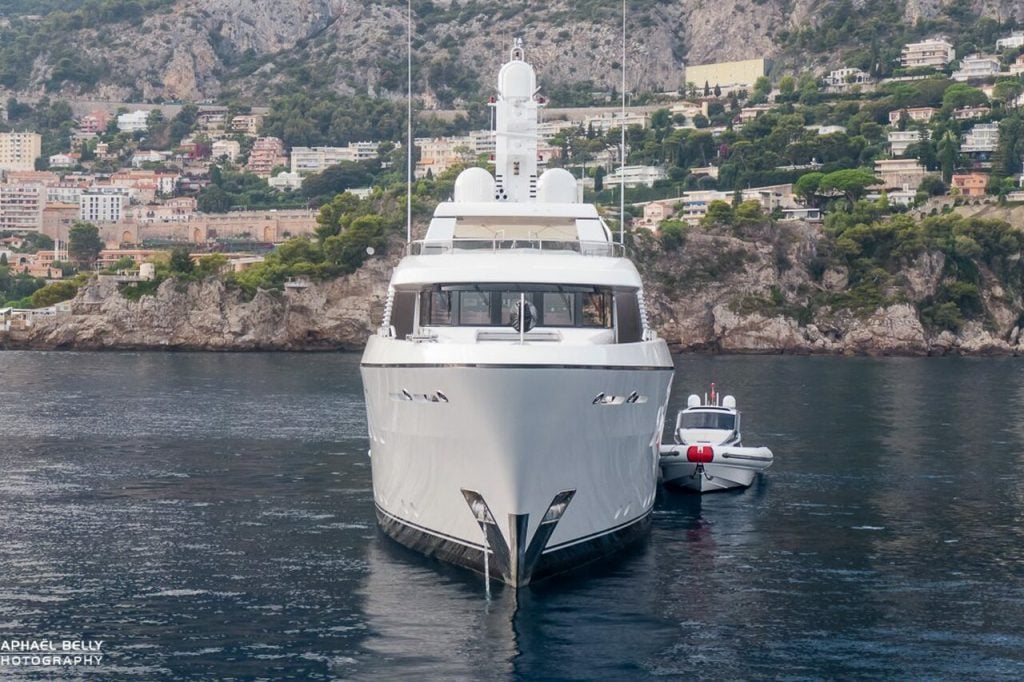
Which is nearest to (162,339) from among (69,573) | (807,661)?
(69,573)

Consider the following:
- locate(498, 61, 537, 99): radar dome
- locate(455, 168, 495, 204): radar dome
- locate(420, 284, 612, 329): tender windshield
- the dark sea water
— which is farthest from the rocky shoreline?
locate(420, 284, 612, 329): tender windshield

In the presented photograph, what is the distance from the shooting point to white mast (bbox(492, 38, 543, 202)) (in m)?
52.9

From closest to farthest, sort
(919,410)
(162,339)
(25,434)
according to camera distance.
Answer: (25,434) < (919,410) < (162,339)

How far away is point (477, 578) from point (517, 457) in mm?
3327

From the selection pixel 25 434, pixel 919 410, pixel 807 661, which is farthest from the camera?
pixel 919 410

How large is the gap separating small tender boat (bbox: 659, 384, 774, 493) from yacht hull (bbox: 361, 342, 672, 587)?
1181cm

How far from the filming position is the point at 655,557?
40781 mm

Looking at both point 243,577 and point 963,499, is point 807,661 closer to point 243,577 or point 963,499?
point 243,577

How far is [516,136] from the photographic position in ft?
171

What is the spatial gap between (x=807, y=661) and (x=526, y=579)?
6.93 meters

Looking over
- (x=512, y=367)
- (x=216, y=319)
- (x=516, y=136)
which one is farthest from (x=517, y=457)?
(x=216, y=319)

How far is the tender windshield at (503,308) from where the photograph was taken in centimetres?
4044

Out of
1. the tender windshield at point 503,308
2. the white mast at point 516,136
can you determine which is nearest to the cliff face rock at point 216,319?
the white mast at point 516,136

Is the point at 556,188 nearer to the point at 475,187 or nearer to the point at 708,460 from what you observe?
the point at 475,187
